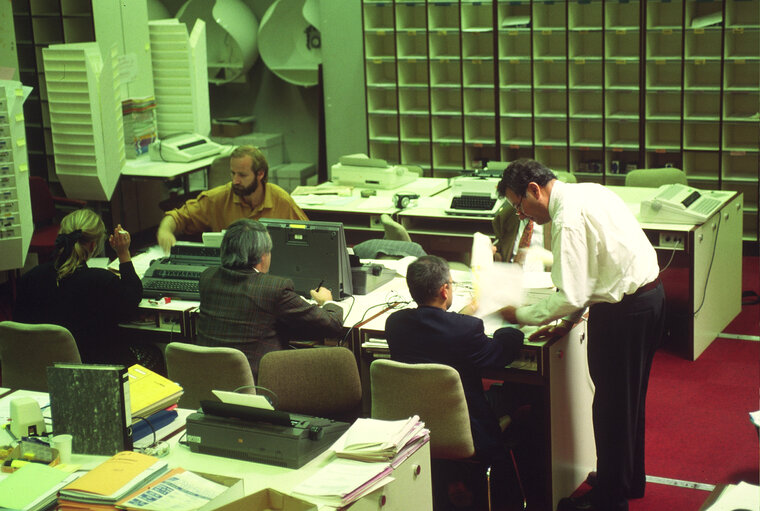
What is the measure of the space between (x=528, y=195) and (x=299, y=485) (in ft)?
5.13

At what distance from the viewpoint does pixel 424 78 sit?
8.62m

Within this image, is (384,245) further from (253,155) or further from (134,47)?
(134,47)

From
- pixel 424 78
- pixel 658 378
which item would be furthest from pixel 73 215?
pixel 424 78

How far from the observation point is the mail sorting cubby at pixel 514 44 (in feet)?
26.3

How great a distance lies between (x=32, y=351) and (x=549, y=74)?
5.42 meters

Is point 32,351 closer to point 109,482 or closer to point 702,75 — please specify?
point 109,482

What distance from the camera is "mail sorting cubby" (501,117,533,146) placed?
8.20m

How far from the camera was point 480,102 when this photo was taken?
8.51 m

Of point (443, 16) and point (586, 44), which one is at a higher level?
point (443, 16)

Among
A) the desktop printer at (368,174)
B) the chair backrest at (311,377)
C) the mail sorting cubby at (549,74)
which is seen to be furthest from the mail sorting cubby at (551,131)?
the chair backrest at (311,377)

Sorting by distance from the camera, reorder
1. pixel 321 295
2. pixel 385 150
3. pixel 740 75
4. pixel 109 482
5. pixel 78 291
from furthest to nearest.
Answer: pixel 385 150
pixel 740 75
pixel 321 295
pixel 78 291
pixel 109 482

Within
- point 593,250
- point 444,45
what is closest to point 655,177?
point 444,45

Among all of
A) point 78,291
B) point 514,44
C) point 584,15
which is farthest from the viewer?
point 514,44

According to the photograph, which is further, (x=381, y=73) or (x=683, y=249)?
(x=381, y=73)
